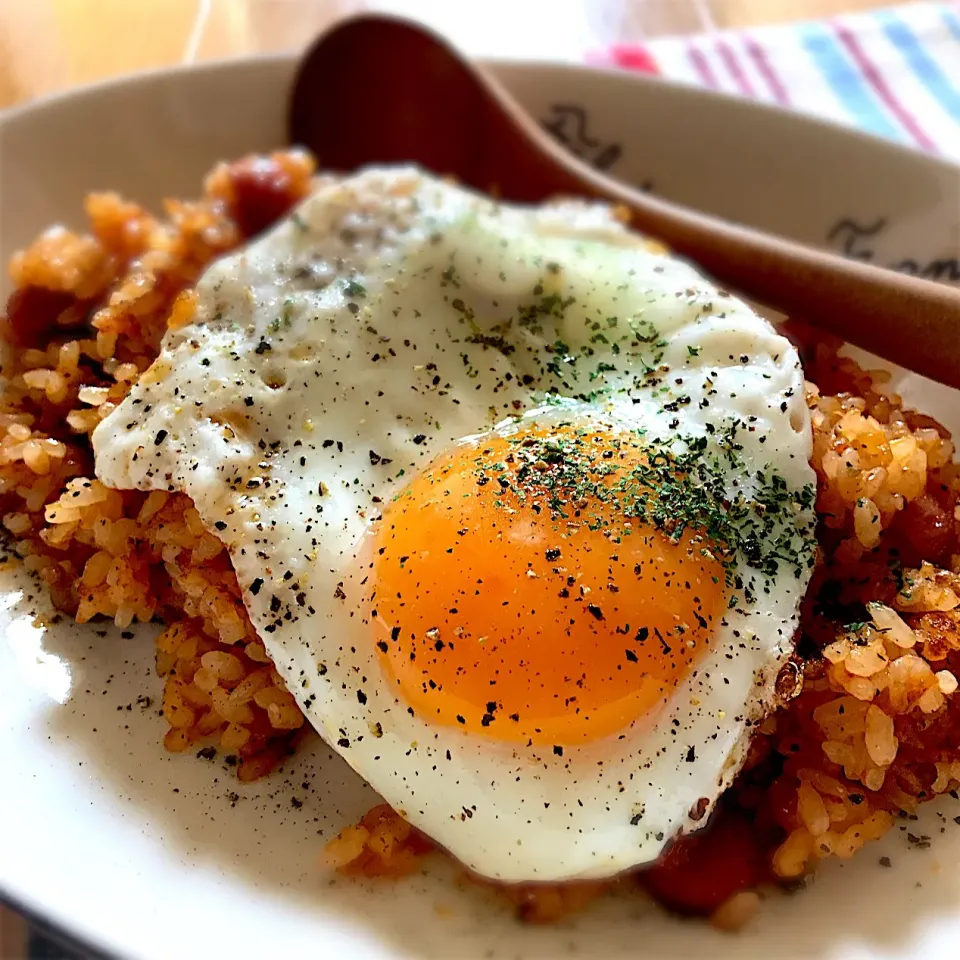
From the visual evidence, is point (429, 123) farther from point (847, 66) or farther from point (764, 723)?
point (764, 723)

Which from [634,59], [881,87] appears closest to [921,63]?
[881,87]

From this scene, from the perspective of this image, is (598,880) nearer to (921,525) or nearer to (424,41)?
(921,525)

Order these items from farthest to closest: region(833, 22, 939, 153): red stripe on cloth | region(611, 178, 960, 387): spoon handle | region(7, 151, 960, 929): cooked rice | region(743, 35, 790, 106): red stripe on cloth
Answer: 1. region(743, 35, 790, 106): red stripe on cloth
2. region(833, 22, 939, 153): red stripe on cloth
3. region(611, 178, 960, 387): spoon handle
4. region(7, 151, 960, 929): cooked rice

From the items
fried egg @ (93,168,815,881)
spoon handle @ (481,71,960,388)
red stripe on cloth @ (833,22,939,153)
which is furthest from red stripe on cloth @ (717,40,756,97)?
fried egg @ (93,168,815,881)

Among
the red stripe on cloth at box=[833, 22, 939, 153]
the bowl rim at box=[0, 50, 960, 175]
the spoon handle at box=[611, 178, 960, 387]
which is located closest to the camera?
the spoon handle at box=[611, 178, 960, 387]

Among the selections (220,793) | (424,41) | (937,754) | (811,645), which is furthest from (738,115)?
(220,793)

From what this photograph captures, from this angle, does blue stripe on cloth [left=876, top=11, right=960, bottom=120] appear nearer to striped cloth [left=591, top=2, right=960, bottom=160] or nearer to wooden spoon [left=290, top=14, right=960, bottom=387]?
striped cloth [left=591, top=2, right=960, bottom=160]
